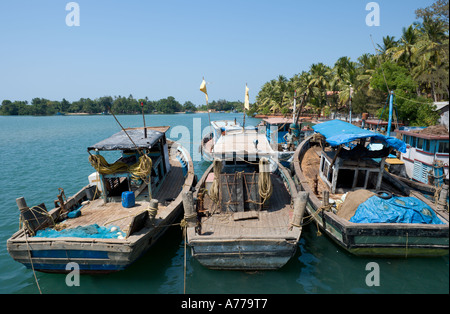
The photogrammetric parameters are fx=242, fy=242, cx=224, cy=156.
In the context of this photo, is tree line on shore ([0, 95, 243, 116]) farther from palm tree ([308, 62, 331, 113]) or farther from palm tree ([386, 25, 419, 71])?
palm tree ([386, 25, 419, 71])

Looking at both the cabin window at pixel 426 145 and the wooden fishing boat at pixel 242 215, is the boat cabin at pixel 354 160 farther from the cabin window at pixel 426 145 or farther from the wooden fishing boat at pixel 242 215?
the cabin window at pixel 426 145

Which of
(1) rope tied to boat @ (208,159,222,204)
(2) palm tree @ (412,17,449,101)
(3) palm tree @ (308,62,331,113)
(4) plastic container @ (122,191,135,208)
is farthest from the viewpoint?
(3) palm tree @ (308,62,331,113)

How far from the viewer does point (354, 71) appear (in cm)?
4453

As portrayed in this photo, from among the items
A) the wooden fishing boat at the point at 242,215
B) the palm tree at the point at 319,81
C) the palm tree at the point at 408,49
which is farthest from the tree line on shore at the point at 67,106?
the wooden fishing boat at the point at 242,215

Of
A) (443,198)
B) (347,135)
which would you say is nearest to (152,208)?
(347,135)

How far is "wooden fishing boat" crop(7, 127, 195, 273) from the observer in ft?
24.7

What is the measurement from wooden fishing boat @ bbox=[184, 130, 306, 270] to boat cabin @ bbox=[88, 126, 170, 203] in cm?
258

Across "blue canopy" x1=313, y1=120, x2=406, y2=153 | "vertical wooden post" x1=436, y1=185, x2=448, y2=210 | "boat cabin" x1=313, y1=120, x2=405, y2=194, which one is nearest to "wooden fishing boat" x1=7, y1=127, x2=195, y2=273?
"boat cabin" x1=313, y1=120, x2=405, y2=194

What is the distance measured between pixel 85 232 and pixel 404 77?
31042 millimetres

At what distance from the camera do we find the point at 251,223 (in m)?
8.70
